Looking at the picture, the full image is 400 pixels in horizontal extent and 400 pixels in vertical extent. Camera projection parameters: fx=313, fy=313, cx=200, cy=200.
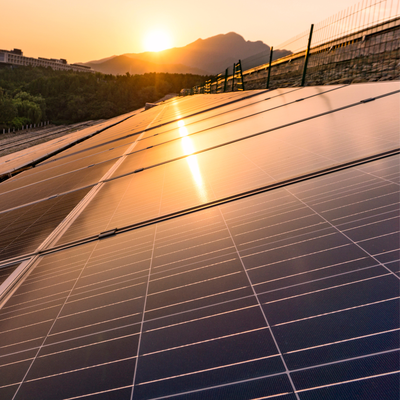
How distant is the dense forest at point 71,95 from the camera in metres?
71.6

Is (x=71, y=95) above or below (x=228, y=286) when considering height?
below

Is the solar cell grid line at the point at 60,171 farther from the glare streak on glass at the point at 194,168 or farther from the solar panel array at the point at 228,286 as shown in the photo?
the solar panel array at the point at 228,286

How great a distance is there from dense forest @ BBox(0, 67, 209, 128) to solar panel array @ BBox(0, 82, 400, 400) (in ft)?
230

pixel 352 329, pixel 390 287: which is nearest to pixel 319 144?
pixel 390 287

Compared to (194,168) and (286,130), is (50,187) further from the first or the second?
(286,130)

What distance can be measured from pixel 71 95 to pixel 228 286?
346ft

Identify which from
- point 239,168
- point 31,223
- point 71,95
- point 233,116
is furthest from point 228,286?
point 71,95

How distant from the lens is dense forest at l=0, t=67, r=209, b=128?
235ft

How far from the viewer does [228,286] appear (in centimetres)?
184

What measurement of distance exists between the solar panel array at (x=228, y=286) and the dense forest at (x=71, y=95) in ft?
230

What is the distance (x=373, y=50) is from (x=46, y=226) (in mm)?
12155

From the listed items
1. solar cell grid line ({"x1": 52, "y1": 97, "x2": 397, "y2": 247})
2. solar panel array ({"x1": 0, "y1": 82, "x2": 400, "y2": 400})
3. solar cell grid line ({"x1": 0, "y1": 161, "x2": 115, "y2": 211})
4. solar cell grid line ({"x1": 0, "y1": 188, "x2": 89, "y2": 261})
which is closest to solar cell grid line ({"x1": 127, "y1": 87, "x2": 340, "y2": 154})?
solar cell grid line ({"x1": 0, "y1": 161, "x2": 115, "y2": 211})

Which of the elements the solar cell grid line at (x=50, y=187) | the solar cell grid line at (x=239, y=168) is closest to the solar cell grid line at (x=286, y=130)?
the solar cell grid line at (x=239, y=168)

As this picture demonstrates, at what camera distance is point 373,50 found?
11.1 metres
